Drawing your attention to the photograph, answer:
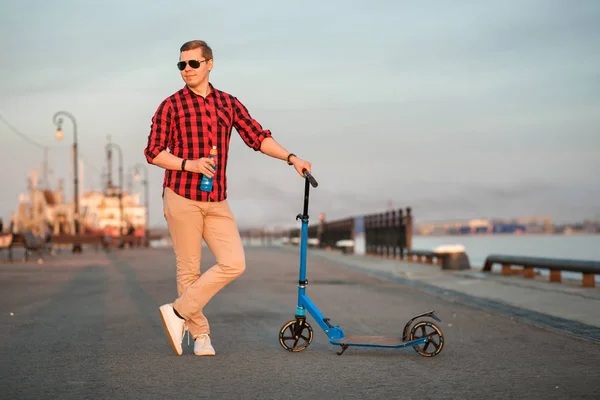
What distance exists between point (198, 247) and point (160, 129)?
0.87 m

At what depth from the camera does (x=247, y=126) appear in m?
6.12

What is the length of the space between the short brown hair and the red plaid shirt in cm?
28

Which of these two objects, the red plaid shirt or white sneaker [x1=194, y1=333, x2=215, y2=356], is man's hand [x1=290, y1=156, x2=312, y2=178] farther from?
white sneaker [x1=194, y1=333, x2=215, y2=356]

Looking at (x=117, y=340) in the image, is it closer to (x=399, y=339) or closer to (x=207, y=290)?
(x=207, y=290)

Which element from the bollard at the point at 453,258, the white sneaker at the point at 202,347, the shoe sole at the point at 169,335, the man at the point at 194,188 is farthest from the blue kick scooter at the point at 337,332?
the bollard at the point at 453,258

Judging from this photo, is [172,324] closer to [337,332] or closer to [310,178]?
[337,332]

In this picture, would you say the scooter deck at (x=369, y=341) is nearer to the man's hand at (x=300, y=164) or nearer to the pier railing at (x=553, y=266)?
the man's hand at (x=300, y=164)

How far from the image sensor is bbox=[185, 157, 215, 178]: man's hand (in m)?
5.60

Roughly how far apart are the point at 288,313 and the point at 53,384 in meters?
4.51

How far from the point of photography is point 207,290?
577cm

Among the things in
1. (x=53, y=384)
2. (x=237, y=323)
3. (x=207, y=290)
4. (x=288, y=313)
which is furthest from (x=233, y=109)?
(x=288, y=313)

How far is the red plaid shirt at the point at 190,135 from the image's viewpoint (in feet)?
19.1

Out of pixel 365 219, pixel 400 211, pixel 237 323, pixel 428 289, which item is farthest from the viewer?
pixel 365 219

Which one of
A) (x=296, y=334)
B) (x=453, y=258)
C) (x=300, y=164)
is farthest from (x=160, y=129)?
(x=453, y=258)
